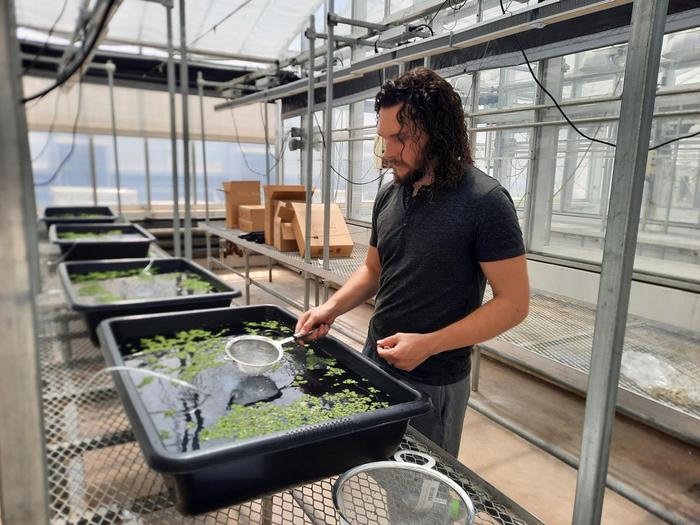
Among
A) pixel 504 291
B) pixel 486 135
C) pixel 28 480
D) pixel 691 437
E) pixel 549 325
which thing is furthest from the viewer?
pixel 486 135

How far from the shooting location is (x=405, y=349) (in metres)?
0.86

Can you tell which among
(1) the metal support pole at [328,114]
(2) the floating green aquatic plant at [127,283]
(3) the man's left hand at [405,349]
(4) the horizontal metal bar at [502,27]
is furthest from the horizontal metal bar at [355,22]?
(3) the man's left hand at [405,349]

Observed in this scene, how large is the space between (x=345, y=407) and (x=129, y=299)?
0.73 metres

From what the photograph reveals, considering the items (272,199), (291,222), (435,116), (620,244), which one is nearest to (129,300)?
(435,116)

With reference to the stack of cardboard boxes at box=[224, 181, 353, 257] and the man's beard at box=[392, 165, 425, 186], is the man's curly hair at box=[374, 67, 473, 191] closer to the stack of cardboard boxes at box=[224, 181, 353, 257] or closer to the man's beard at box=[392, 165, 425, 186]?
the man's beard at box=[392, 165, 425, 186]

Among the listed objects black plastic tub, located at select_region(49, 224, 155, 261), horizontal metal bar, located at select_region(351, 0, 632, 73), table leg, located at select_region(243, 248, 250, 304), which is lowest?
table leg, located at select_region(243, 248, 250, 304)

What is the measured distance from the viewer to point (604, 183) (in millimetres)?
3057

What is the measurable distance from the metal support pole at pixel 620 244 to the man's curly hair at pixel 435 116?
421mm

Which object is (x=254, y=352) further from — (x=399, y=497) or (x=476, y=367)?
(x=476, y=367)

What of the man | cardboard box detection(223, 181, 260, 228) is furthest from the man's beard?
cardboard box detection(223, 181, 260, 228)

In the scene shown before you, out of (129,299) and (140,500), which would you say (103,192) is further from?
(129,299)

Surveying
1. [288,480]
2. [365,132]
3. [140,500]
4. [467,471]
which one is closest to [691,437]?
[467,471]

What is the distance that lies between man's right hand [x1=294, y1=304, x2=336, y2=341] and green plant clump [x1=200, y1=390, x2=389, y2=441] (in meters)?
0.19

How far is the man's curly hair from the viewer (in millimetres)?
980
